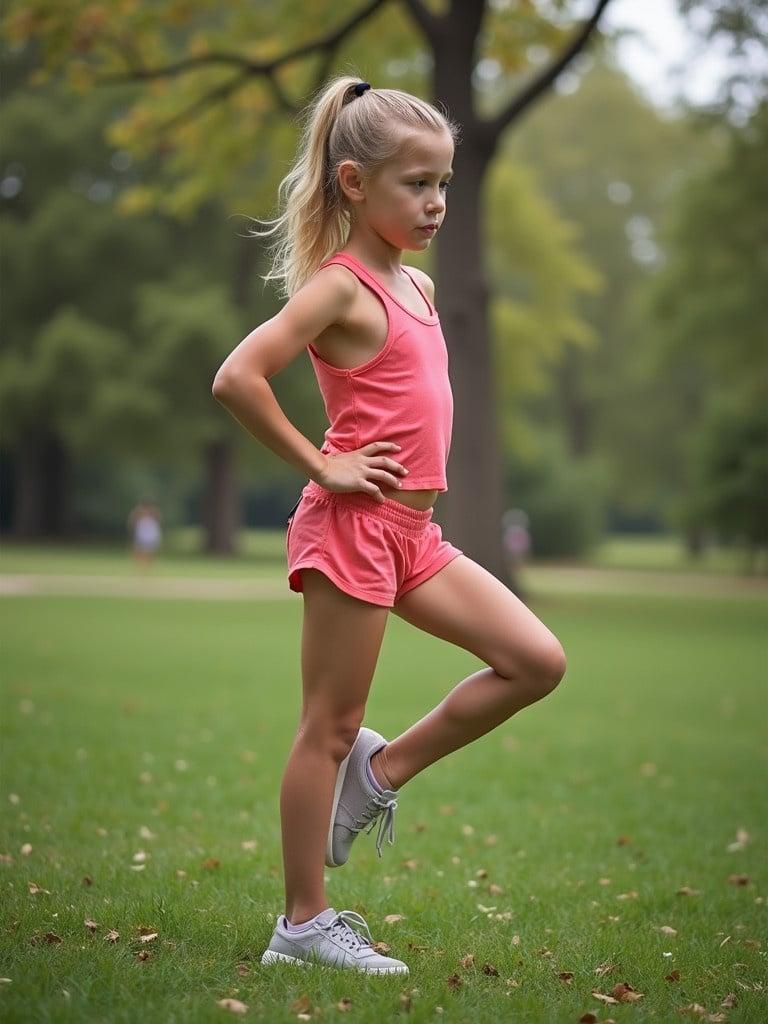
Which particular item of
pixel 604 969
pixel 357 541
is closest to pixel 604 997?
pixel 604 969

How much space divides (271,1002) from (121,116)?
36907mm

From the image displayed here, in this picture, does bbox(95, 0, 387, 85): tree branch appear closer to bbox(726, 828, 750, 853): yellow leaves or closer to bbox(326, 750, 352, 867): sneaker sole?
bbox(726, 828, 750, 853): yellow leaves

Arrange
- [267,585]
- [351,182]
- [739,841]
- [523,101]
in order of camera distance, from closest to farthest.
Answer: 1. [351,182]
2. [739,841]
3. [523,101]
4. [267,585]

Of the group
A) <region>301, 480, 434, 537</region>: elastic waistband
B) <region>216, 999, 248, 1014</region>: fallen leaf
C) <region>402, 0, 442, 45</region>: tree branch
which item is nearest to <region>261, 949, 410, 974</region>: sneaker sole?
<region>216, 999, 248, 1014</region>: fallen leaf

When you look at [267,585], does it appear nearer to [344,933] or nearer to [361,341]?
[344,933]

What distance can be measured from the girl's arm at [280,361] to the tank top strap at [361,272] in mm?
65

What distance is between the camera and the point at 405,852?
215 inches

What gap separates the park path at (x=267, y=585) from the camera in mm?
22500

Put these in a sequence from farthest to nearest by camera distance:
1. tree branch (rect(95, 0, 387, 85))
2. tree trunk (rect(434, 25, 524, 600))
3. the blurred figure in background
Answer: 1. the blurred figure in background
2. tree trunk (rect(434, 25, 524, 600))
3. tree branch (rect(95, 0, 387, 85))

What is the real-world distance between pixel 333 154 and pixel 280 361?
68 centimetres

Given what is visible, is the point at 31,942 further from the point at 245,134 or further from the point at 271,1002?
the point at 245,134

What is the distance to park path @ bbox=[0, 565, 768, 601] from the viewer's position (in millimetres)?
22500

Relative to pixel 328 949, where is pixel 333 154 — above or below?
above

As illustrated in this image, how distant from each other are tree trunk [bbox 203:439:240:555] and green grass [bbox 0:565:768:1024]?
2635cm
